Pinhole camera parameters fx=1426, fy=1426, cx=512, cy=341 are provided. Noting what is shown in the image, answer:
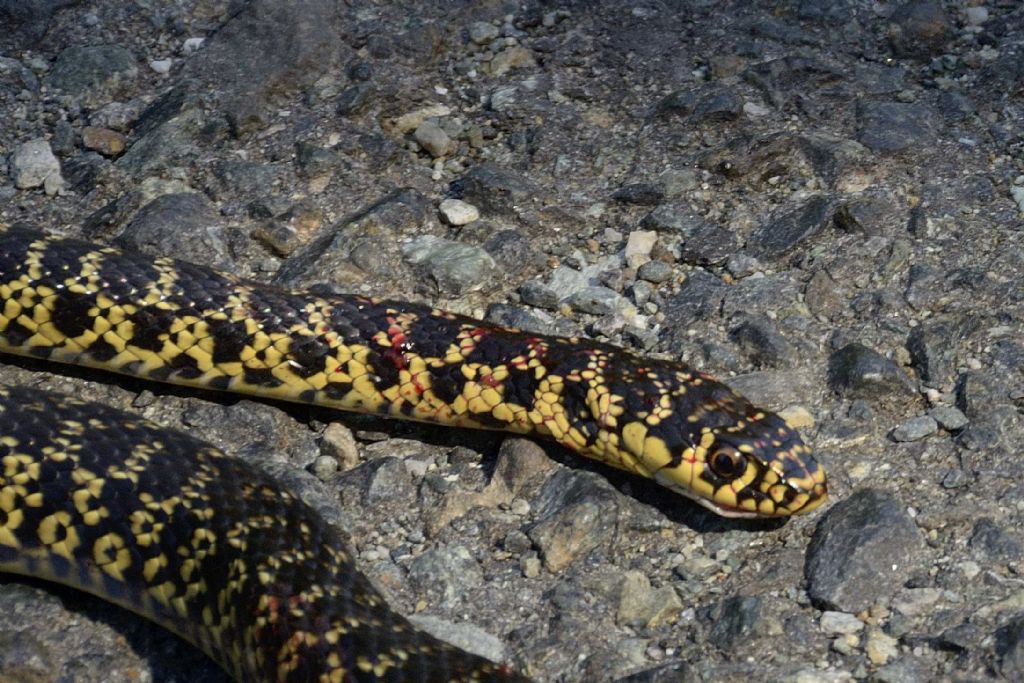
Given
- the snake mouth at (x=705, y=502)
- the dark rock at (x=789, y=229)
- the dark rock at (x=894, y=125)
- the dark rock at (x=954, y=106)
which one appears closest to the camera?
the snake mouth at (x=705, y=502)

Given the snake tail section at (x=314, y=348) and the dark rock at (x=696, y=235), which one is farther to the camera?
the dark rock at (x=696, y=235)

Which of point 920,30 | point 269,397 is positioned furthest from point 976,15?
point 269,397

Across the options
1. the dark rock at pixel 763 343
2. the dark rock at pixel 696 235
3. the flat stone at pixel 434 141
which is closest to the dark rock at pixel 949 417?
the dark rock at pixel 763 343

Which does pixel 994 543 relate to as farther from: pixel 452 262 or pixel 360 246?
pixel 360 246

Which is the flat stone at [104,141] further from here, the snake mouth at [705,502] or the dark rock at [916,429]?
the dark rock at [916,429]

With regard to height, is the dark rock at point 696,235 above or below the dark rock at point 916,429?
above
